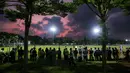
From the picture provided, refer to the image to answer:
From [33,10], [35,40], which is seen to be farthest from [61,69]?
[35,40]

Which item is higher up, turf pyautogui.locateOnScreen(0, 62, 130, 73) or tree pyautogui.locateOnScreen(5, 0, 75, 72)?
tree pyautogui.locateOnScreen(5, 0, 75, 72)

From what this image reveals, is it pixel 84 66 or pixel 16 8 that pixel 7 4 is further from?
pixel 84 66

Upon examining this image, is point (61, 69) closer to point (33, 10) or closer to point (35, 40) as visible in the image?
point (33, 10)

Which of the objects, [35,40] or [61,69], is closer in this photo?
[61,69]

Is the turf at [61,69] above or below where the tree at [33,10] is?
below

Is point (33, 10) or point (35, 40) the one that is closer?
point (33, 10)

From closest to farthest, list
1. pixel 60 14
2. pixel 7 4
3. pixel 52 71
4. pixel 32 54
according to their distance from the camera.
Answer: pixel 52 71, pixel 7 4, pixel 60 14, pixel 32 54

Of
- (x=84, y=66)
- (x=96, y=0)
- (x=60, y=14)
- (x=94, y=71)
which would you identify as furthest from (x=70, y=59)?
(x=96, y=0)

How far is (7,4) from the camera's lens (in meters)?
25.3

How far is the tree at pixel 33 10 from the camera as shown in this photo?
24109mm

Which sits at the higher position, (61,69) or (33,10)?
(33,10)

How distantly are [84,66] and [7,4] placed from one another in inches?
392

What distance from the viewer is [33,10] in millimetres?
24188

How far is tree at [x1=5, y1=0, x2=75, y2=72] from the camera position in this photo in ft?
79.1
